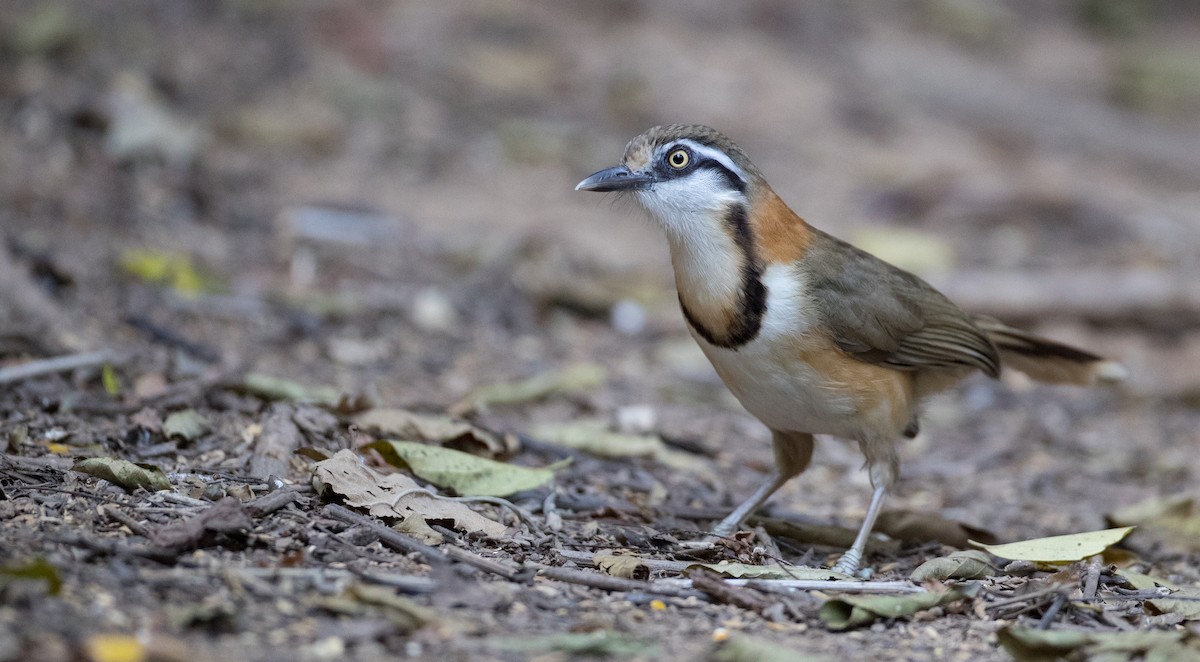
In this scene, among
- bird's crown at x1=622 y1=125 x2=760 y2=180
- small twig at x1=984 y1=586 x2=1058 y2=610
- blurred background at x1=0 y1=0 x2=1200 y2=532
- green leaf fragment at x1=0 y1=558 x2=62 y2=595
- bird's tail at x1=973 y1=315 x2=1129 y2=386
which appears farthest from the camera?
blurred background at x1=0 y1=0 x2=1200 y2=532

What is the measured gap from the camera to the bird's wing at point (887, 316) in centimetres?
491

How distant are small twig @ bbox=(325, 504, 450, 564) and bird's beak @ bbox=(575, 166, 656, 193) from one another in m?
1.65

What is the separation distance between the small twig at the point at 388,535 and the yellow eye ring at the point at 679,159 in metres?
1.87

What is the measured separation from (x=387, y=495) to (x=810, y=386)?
63.8 inches

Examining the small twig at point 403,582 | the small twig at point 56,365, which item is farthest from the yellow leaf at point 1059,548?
the small twig at point 56,365

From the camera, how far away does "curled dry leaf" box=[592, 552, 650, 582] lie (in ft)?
13.5

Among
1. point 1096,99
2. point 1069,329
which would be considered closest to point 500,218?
point 1069,329

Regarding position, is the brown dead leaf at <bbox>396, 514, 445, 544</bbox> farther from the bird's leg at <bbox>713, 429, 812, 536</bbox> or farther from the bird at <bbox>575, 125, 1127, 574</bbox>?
the bird's leg at <bbox>713, 429, 812, 536</bbox>

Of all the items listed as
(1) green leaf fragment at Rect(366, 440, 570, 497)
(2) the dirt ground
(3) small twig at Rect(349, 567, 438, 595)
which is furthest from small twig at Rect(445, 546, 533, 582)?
(1) green leaf fragment at Rect(366, 440, 570, 497)

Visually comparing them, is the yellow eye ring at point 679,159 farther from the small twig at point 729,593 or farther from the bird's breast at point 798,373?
the small twig at point 729,593

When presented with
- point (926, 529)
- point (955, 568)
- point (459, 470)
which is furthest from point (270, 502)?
point (926, 529)

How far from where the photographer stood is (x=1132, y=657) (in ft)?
11.8

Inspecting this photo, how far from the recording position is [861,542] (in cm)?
490

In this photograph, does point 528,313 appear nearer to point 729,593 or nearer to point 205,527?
point 729,593
